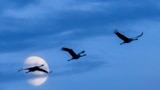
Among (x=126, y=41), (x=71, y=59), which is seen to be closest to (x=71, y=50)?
(x=71, y=59)

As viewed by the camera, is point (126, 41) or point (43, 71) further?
point (43, 71)

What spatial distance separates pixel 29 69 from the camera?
390ft

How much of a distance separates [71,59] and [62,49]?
7.30 metres

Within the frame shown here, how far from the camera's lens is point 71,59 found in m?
117

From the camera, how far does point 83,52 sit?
369 feet

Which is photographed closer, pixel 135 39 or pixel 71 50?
pixel 135 39

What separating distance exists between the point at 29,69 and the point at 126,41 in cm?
1824

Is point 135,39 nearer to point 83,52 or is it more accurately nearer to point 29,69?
point 83,52

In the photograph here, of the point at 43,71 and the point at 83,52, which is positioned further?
the point at 43,71

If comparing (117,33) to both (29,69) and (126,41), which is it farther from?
(29,69)

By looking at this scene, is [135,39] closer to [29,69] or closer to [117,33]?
[117,33]

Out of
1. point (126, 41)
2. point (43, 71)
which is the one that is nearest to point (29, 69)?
point (43, 71)

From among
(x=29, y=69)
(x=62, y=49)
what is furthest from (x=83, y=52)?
(x=29, y=69)

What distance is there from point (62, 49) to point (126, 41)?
39.7 feet
